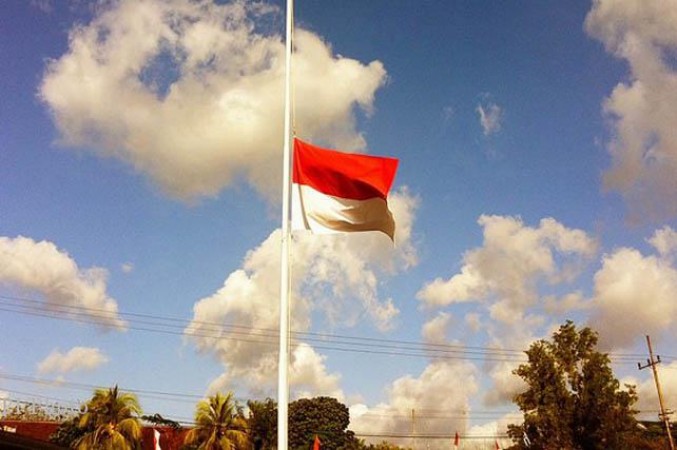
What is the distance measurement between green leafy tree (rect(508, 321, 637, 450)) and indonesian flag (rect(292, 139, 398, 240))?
29.4m

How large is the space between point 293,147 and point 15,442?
745cm

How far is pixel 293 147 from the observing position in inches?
500

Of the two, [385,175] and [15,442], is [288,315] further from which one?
[15,442]

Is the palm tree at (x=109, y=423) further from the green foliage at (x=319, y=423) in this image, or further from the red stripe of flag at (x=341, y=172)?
the red stripe of flag at (x=341, y=172)

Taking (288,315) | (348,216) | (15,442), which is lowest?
(15,442)

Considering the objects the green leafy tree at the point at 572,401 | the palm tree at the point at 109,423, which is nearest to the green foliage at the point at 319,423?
the palm tree at the point at 109,423

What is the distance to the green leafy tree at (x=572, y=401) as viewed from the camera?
121 feet

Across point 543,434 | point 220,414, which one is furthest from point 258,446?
point 543,434

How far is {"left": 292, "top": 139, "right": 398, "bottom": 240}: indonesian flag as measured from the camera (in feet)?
40.7

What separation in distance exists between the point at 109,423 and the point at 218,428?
422 inches

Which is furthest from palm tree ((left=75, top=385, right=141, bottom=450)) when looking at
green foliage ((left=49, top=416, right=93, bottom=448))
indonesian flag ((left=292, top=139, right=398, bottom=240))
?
indonesian flag ((left=292, top=139, right=398, bottom=240))

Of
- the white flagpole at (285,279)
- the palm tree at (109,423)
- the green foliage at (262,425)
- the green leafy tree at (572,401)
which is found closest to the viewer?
the white flagpole at (285,279)

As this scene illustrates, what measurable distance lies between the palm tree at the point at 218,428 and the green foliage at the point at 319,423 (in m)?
10.8

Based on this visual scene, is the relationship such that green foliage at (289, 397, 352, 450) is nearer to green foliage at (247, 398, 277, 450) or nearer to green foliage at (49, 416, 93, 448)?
green foliage at (247, 398, 277, 450)
